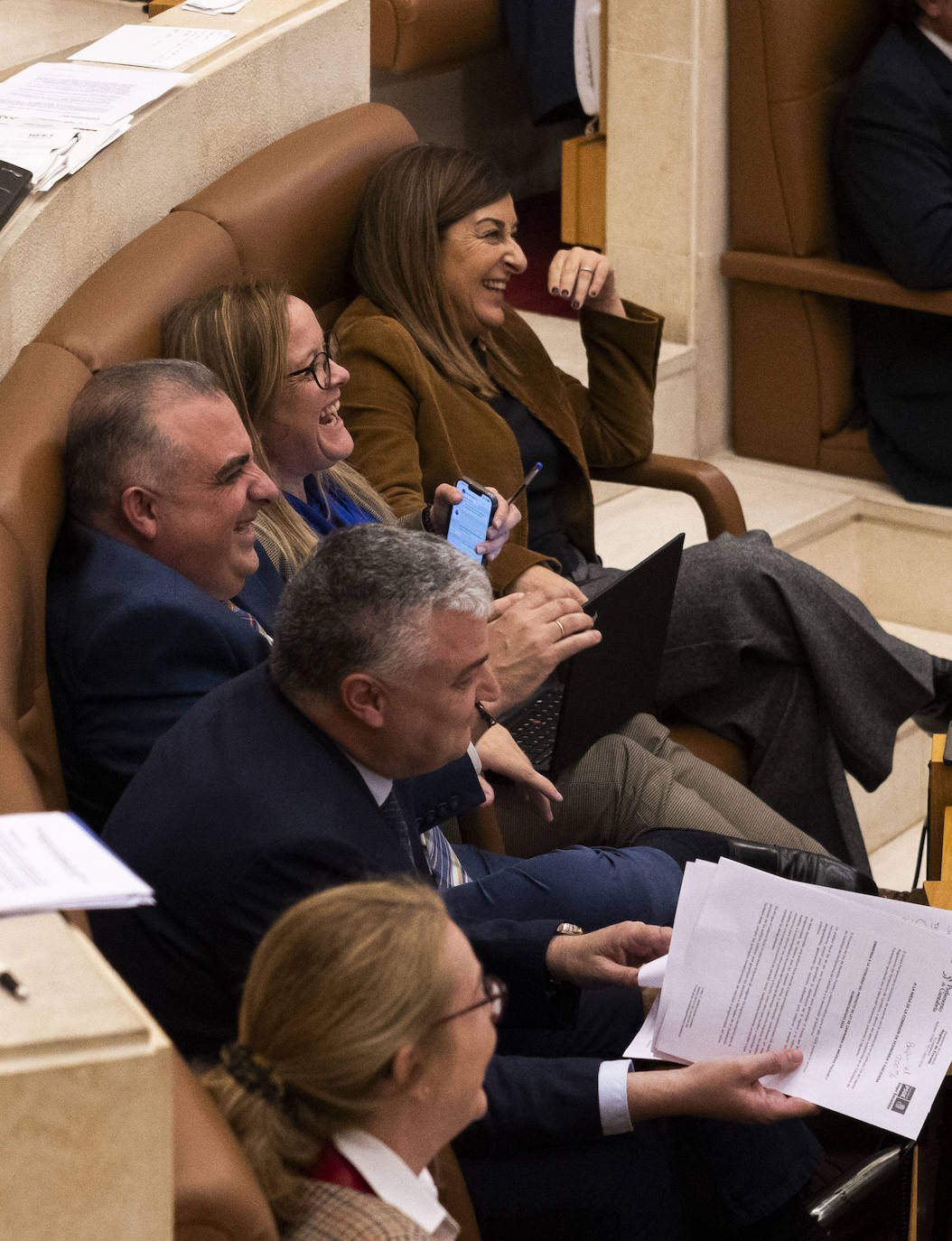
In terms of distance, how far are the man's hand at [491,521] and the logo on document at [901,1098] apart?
113 cm

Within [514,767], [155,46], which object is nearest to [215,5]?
[155,46]

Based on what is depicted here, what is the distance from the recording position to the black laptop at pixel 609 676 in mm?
2463

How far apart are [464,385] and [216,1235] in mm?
2037

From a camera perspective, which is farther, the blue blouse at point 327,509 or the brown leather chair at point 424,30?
the brown leather chair at point 424,30

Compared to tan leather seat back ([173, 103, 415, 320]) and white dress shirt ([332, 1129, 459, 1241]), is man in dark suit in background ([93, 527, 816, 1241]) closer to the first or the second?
white dress shirt ([332, 1129, 459, 1241])

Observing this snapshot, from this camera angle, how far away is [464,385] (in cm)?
294

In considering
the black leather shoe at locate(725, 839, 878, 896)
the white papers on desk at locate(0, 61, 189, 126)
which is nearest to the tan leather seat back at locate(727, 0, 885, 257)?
the white papers on desk at locate(0, 61, 189, 126)

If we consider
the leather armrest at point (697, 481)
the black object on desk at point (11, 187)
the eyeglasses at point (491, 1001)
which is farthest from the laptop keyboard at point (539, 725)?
the eyeglasses at point (491, 1001)

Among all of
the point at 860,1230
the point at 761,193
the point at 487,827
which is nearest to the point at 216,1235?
the point at 860,1230

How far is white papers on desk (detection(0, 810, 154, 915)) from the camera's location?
1.05 metres

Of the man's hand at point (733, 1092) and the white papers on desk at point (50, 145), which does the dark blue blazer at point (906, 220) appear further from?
the man's hand at point (733, 1092)

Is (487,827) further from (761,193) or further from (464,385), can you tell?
(761,193)

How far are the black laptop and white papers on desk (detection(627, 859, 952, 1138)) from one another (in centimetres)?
74

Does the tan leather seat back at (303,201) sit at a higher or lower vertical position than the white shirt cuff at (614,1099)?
higher
